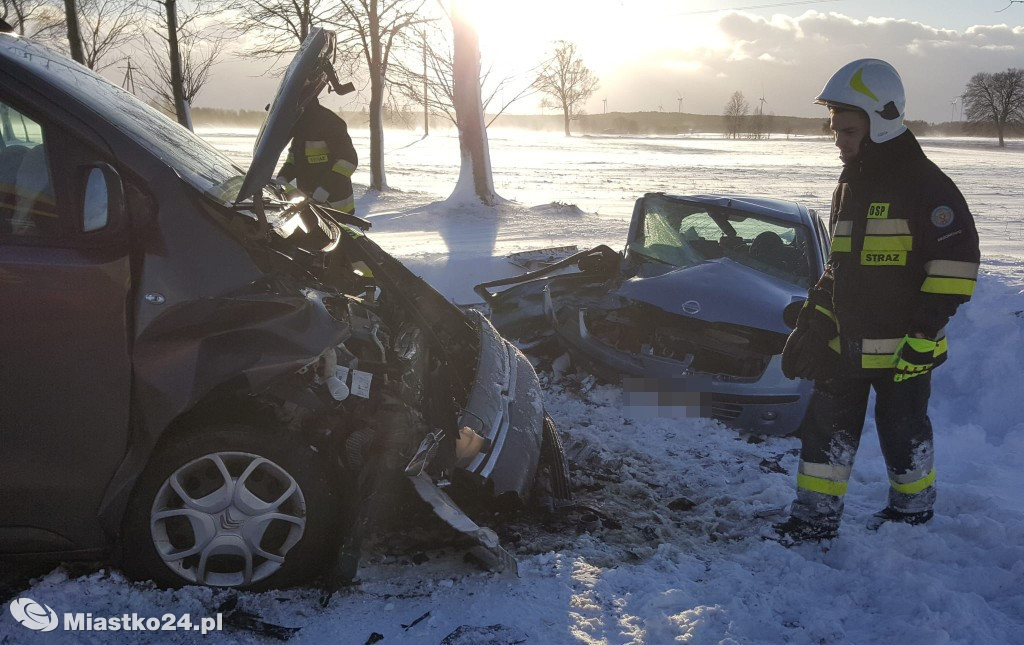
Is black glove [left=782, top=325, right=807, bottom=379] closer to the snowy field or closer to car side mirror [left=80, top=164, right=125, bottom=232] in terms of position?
the snowy field


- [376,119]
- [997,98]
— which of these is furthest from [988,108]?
[376,119]

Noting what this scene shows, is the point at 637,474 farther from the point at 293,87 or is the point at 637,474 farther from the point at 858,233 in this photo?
the point at 293,87

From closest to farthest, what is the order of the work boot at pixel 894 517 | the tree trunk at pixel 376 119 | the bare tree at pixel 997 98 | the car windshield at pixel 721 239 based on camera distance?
the work boot at pixel 894 517 → the car windshield at pixel 721 239 → the tree trunk at pixel 376 119 → the bare tree at pixel 997 98

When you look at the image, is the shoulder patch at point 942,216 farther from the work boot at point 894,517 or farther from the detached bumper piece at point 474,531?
the detached bumper piece at point 474,531

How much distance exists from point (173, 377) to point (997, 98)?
85.5 meters

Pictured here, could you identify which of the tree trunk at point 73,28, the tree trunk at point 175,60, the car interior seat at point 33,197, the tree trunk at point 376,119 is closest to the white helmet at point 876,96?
the car interior seat at point 33,197

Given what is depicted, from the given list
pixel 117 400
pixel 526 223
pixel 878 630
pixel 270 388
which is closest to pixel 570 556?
pixel 878 630

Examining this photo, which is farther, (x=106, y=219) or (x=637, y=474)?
(x=637, y=474)

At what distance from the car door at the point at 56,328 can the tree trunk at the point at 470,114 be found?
13716mm

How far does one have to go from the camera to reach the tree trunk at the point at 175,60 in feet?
56.5

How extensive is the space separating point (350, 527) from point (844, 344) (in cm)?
220

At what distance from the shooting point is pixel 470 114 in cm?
1619

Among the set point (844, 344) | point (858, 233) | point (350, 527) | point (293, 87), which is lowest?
point (350, 527)

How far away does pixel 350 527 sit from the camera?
9.25 ft
